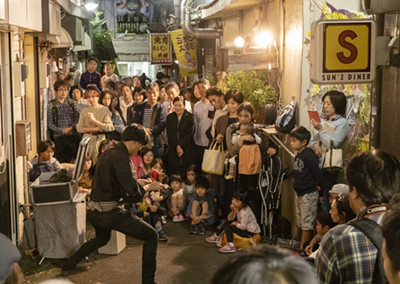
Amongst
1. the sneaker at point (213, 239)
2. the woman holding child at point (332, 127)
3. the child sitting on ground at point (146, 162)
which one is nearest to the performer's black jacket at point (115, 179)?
the sneaker at point (213, 239)

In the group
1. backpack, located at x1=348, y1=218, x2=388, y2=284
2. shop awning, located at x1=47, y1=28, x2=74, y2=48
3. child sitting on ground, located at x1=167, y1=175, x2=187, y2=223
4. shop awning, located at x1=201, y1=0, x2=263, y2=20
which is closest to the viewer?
backpack, located at x1=348, y1=218, x2=388, y2=284

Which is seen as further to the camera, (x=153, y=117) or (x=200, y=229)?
(x=153, y=117)

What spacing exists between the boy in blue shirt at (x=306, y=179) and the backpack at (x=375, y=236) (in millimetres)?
4054

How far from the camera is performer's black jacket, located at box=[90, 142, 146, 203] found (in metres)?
6.39

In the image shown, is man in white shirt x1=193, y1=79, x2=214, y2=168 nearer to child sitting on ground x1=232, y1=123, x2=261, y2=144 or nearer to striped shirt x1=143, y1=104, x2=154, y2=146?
striped shirt x1=143, y1=104, x2=154, y2=146

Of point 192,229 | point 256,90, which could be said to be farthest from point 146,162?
point 256,90

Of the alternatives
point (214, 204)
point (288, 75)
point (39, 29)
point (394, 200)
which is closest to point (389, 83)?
point (394, 200)

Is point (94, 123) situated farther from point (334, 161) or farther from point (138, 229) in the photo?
point (334, 161)

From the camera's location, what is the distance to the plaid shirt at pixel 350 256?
10.6ft

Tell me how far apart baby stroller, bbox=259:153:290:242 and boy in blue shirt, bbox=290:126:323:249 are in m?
0.69

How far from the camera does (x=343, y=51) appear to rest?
213 inches

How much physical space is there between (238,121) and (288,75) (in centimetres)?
116

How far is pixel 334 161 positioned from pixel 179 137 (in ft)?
12.6

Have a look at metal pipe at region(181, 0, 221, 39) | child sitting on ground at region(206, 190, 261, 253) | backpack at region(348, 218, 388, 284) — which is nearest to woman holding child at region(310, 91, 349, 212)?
child sitting on ground at region(206, 190, 261, 253)
